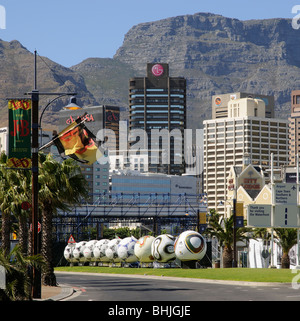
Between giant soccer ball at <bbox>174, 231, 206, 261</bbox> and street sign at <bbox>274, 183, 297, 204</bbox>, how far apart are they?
8.78 meters

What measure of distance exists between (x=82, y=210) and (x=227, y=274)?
8082 cm

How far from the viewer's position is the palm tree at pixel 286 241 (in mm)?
75625

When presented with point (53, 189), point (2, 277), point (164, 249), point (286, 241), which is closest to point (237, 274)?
point (164, 249)

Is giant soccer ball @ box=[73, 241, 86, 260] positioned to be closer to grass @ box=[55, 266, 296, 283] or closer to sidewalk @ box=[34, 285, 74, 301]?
grass @ box=[55, 266, 296, 283]

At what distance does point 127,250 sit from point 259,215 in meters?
16.8

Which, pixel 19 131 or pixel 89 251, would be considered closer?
pixel 19 131

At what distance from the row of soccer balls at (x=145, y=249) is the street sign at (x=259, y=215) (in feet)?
21.0

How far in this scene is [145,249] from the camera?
2847 inches

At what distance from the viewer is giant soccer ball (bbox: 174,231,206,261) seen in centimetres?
6306

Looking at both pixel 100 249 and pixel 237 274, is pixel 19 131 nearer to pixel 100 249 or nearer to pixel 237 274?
pixel 237 274

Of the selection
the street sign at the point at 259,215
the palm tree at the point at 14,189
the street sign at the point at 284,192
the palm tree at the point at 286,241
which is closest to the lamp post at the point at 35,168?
the palm tree at the point at 14,189

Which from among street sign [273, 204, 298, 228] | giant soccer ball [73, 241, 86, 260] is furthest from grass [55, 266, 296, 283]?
giant soccer ball [73, 241, 86, 260]

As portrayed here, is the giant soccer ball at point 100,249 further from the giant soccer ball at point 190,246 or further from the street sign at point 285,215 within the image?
the street sign at point 285,215
